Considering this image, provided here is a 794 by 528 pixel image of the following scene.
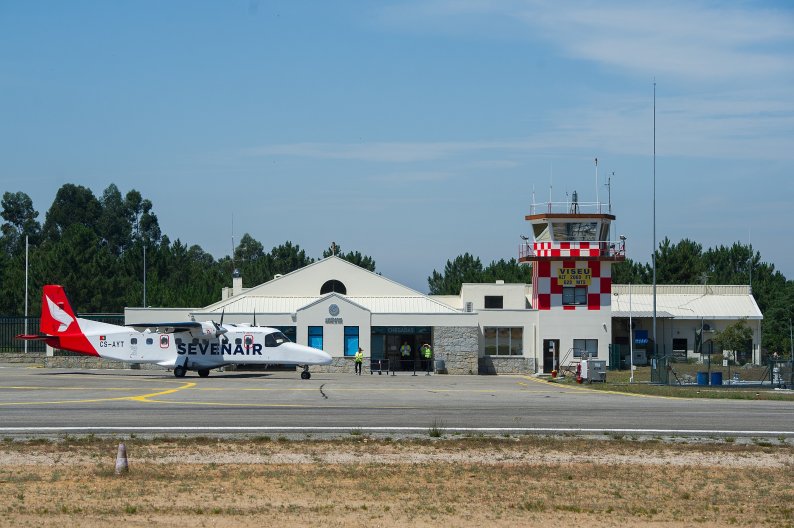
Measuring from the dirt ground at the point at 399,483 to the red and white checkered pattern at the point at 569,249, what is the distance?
1454 inches

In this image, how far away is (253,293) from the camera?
62.2m

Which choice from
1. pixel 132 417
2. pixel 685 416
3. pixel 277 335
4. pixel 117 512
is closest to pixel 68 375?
pixel 277 335

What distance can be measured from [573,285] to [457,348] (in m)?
8.37

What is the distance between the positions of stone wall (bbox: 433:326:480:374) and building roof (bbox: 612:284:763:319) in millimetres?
13547

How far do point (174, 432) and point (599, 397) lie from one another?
1807 centimetres

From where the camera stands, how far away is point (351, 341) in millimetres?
57062

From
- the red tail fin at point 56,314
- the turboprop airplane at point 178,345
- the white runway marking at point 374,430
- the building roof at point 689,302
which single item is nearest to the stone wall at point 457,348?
the turboprop airplane at point 178,345

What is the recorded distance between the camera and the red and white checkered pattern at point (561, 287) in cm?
5956

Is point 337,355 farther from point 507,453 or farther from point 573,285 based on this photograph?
point 507,453

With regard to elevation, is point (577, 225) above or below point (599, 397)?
above

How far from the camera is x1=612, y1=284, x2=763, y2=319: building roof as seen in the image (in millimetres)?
68656

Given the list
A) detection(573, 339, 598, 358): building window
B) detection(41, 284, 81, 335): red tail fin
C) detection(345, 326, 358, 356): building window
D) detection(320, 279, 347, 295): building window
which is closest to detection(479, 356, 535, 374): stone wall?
detection(573, 339, 598, 358): building window

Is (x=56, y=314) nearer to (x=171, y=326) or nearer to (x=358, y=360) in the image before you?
(x=171, y=326)

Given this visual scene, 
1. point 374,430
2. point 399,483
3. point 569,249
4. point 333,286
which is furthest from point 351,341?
point 399,483
